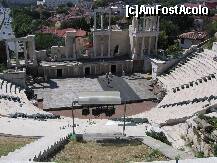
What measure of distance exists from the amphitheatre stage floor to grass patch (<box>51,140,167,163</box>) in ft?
56.2

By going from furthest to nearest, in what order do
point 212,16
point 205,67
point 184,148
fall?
point 212,16 < point 205,67 < point 184,148

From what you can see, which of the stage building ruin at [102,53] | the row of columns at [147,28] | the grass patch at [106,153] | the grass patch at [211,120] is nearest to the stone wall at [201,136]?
the grass patch at [211,120]

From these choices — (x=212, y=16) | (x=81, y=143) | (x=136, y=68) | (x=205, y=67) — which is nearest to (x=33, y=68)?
(x=136, y=68)

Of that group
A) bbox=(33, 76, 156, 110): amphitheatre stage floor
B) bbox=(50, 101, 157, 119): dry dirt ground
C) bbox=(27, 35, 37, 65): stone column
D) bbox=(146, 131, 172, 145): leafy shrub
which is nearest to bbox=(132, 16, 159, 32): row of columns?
bbox=(33, 76, 156, 110): amphitheatre stage floor

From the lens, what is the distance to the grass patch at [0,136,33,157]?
18.7 meters

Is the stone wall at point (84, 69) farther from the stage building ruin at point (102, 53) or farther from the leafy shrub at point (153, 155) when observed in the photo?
the leafy shrub at point (153, 155)

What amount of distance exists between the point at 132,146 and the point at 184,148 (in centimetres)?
369

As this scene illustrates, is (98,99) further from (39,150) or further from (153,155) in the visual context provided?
(39,150)

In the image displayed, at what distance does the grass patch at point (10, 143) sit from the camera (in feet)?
61.4

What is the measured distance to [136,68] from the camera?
48031 mm

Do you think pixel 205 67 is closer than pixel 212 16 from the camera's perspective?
Yes

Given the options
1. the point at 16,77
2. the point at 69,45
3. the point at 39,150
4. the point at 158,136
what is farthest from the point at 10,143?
the point at 69,45

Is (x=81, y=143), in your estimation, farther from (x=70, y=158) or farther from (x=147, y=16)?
(x=147, y=16)

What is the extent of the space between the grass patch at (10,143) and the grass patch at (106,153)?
2498mm
